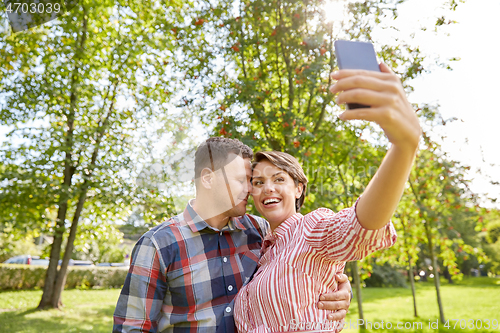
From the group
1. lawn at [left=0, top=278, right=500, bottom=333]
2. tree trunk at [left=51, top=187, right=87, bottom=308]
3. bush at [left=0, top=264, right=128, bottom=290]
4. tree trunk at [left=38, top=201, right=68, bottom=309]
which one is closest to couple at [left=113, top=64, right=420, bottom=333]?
lawn at [left=0, top=278, right=500, bottom=333]

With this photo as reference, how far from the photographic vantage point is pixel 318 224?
1265 mm

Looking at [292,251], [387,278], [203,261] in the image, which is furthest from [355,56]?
[387,278]

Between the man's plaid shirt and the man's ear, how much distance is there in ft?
0.61

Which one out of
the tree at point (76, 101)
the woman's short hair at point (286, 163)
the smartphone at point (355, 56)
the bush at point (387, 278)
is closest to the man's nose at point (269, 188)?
the woman's short hair at point (286, 163)

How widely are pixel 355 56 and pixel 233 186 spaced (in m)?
1.38

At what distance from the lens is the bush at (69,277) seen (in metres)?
15.6

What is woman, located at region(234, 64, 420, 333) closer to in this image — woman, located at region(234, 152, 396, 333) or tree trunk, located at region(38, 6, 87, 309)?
woman, located at region(234, 152, 396, 333)

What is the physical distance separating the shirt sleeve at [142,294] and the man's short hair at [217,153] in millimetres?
574

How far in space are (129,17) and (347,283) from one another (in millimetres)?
9154

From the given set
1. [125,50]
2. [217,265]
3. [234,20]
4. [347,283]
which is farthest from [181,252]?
[125,50]

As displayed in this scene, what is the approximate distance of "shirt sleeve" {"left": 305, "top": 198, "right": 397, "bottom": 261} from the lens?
966mm

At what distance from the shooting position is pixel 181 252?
74.2 inches

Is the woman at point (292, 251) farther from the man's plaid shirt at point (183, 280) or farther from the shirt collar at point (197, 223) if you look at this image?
the shirt collar at point (197, 223)

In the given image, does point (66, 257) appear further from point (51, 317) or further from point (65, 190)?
point (65, 190)
